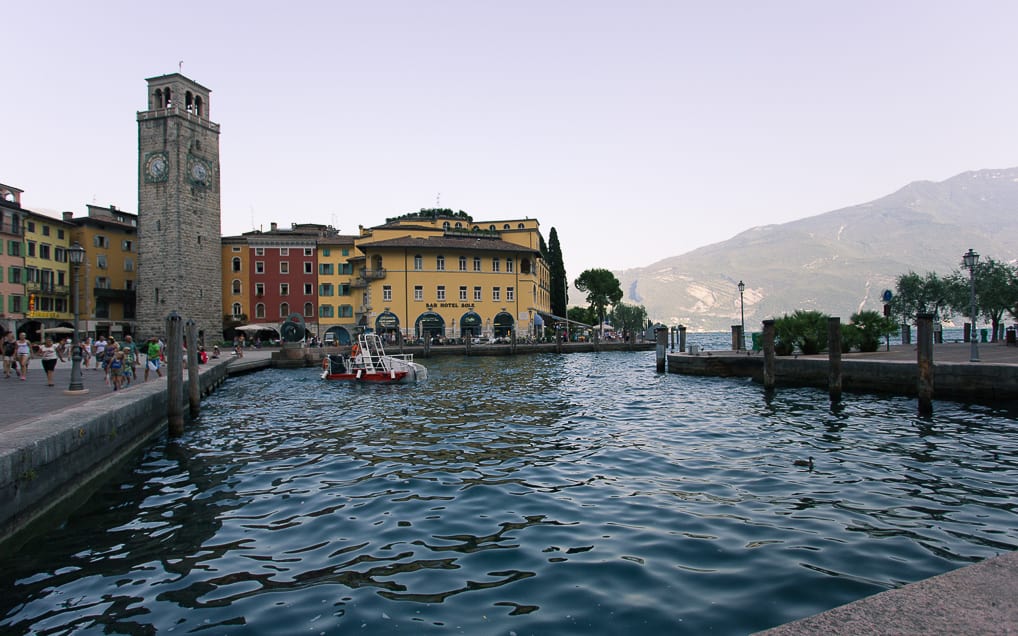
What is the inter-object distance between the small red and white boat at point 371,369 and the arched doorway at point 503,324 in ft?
98.1

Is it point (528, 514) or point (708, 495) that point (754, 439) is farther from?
point (528, 514)

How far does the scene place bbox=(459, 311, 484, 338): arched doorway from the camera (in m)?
60.0

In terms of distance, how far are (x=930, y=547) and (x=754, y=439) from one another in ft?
20.7

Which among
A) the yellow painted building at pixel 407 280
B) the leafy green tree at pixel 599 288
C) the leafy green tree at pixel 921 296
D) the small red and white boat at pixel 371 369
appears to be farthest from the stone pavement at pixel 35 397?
the leafy green tree at pixel 599 288

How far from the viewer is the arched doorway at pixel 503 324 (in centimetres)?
6141

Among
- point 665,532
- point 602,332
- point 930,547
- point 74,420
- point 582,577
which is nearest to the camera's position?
point 582,577

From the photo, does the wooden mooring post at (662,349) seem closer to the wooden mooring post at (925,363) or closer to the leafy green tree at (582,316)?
the wooden mooring post at (925,363)

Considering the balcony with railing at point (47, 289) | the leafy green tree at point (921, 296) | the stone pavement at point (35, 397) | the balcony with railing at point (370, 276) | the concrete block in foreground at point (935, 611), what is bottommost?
the stone pavement at point (35, 397)

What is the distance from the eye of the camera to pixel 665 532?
6.79 metres

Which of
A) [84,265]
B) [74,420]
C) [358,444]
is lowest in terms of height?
[358,444]

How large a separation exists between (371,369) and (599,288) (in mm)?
62594

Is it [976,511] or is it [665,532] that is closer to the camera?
Result: [665,532]

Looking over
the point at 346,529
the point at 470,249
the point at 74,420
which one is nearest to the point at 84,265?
the point at 470,249

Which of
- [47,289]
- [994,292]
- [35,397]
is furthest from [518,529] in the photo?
[47,289]
